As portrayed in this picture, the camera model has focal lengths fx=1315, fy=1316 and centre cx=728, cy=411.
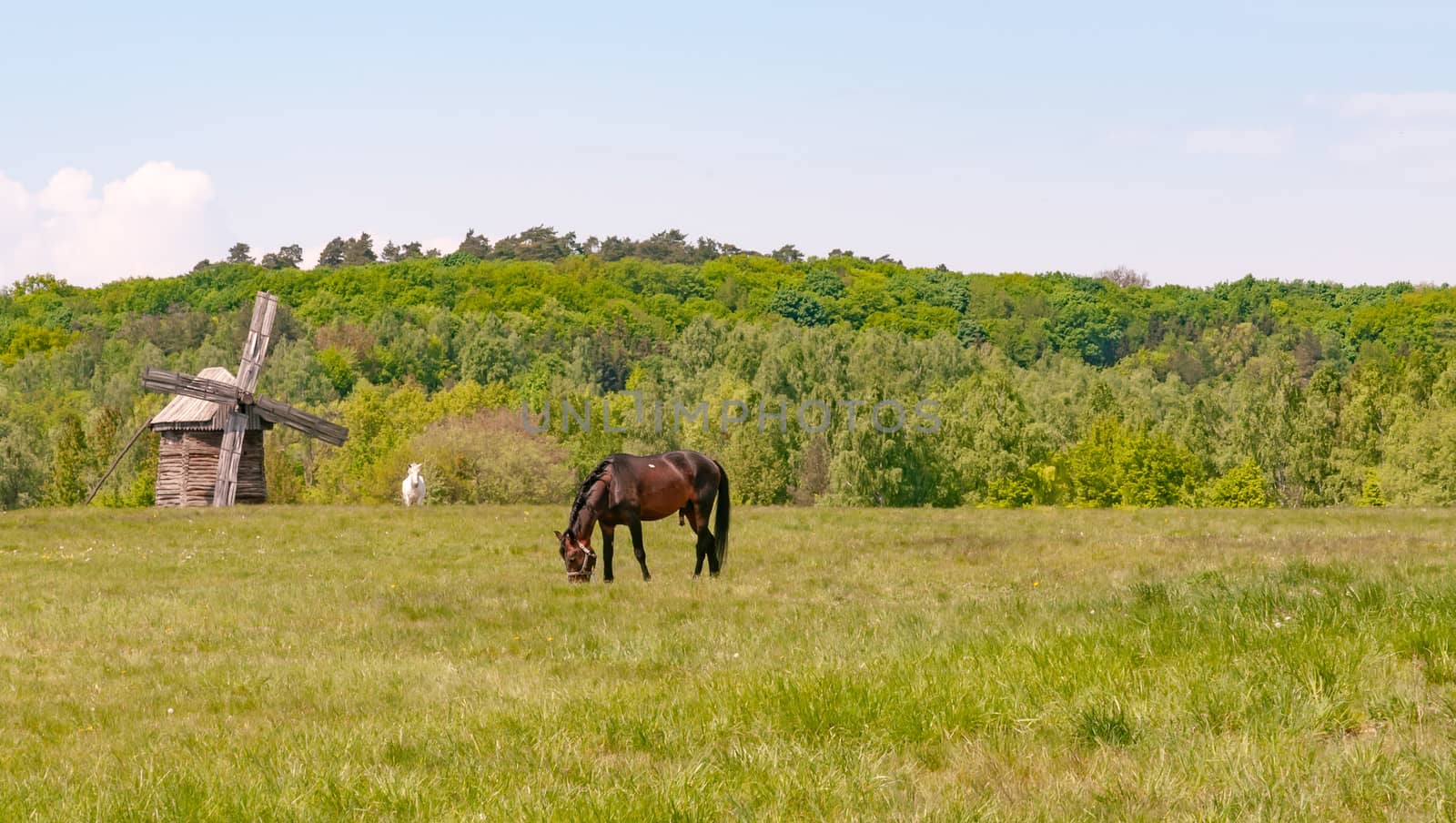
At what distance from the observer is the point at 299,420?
54.9m

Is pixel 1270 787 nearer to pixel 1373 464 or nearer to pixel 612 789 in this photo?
pixel 612 789

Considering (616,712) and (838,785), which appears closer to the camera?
(838,785)

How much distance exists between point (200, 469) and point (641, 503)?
3491cm

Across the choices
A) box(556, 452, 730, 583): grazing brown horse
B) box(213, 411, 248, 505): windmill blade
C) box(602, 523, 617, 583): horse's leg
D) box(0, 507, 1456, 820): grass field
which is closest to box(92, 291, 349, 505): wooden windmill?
box(213, 411, 248, 505): windmill blade

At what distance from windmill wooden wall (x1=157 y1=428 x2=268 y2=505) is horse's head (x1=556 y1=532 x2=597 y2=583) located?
109 feet

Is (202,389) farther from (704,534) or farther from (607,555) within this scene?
(704,534)

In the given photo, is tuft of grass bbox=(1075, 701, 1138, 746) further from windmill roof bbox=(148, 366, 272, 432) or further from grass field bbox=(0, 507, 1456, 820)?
windmill roof bbox=(148, 366, 272, 432)

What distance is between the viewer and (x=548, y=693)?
1103cm

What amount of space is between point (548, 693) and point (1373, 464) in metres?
107

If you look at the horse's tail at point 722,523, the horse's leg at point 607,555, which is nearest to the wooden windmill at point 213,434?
the horse's leg at point 607,555

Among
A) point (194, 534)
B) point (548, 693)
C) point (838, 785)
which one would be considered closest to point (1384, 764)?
point (838, 785)

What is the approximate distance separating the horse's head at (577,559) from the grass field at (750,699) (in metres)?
1.16

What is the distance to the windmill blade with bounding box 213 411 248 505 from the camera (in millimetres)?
52156

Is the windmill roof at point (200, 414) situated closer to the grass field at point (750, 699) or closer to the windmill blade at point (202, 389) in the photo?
the windmill blade at point (202, 389)
